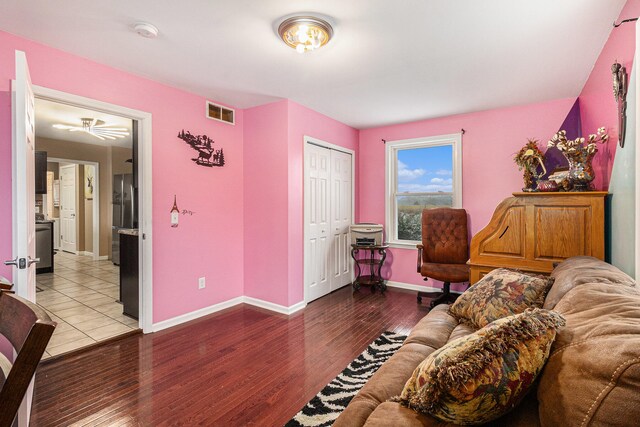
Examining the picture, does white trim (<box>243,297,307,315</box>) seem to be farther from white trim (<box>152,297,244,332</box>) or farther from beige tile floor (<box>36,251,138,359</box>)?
beige tile floor (<box>36,251,138,359</box>)

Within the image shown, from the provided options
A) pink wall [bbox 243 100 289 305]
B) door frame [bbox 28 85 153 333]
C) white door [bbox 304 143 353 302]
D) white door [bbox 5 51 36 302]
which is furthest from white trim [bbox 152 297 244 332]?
white door [bbox 5 51 36 302]

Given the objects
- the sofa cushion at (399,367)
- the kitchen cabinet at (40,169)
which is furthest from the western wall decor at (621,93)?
the kitchen cabinet at (40,169)

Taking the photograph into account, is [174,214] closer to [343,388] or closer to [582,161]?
[343,388]

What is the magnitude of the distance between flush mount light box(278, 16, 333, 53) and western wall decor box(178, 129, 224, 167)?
5.50 feet

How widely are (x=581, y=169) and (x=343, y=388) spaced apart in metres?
2.46

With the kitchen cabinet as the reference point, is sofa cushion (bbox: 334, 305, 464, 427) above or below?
below

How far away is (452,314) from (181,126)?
3.10m

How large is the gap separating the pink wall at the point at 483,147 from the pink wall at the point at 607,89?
2.13ft

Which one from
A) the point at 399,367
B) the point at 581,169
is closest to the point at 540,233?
the point at 581,169

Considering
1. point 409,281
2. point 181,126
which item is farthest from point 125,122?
point 409,281

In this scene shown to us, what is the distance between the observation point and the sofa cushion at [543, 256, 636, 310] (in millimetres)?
1437

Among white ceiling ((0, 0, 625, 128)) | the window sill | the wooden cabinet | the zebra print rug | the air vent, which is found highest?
white ceiling ((0, 0, 625, 128))

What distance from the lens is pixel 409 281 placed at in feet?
15.5

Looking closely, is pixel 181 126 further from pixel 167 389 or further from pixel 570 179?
pixel 570 179
